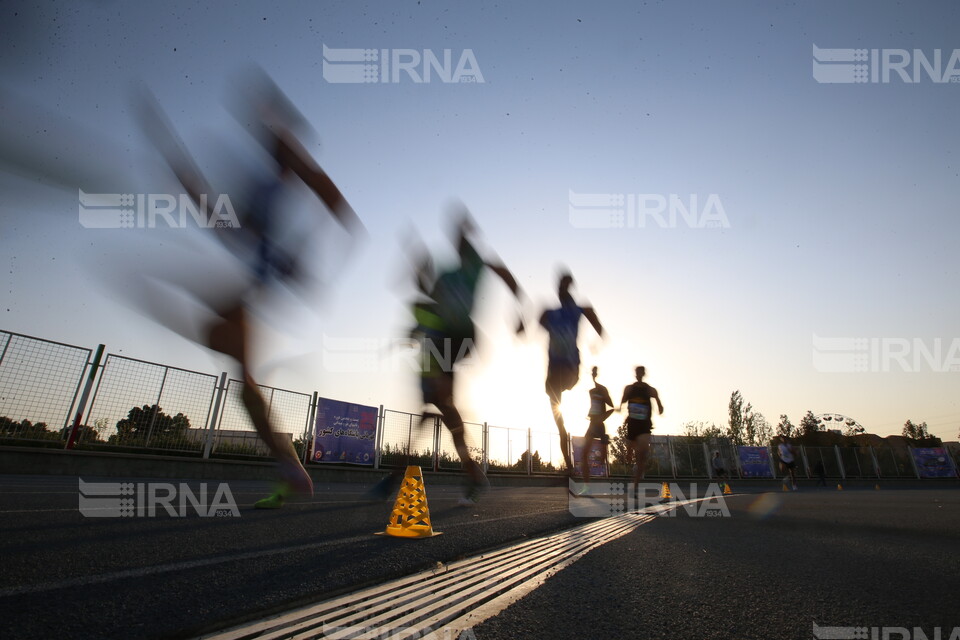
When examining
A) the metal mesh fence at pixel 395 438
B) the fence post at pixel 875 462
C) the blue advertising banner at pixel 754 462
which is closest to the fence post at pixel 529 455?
the metal mesh fence at pixel 395 438

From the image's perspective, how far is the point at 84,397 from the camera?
28.3ft

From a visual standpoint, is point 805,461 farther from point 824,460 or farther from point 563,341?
point 563,341

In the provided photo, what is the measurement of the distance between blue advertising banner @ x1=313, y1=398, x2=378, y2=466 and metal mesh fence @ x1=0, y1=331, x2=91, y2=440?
5.08 metres

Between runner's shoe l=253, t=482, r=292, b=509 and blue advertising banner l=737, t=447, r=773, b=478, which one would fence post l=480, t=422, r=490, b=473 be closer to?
runner's shoe l=253, t=482, r=292, b=509

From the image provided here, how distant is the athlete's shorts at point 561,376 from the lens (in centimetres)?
732

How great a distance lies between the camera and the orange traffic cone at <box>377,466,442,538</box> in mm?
2801

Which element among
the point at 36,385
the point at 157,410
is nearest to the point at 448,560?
the point at 36,385

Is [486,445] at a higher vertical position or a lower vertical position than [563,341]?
lower

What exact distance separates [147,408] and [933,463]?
1862 inches

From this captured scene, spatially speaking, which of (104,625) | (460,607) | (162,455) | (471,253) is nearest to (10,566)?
(104,625)

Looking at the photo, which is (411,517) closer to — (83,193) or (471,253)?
(83,193)

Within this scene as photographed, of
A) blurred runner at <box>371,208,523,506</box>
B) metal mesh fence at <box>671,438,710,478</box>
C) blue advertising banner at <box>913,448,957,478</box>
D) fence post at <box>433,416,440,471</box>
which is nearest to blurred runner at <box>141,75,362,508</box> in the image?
blurred runner at <box>371,208,523,506</box>

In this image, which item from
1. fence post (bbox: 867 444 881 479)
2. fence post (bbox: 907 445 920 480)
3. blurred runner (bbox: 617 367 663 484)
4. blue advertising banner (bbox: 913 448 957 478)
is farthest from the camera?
blue advertising banner (bbox: 913 448 957 478)

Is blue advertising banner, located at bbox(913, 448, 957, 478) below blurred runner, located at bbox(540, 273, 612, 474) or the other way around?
below
